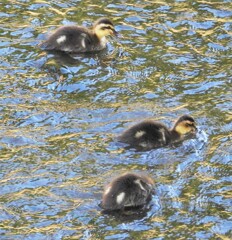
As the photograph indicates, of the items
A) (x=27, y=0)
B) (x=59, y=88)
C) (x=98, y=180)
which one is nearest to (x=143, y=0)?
(x=27, y=0)

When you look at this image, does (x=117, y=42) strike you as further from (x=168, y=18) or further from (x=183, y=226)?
(x=183, y=226)

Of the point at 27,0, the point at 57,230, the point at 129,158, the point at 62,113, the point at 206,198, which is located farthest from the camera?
the point at 27,0

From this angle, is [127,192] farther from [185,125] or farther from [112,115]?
[112,115]

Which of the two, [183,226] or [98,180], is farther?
[98,180]

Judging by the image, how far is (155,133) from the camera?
7.02 m

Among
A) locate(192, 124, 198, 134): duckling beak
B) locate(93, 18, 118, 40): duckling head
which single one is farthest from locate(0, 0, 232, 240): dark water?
locate(93, 18, 118, 40): duckling head

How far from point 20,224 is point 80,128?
147 centimetres

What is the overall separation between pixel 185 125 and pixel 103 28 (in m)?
2.02

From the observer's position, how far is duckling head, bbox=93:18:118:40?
28.7 feet

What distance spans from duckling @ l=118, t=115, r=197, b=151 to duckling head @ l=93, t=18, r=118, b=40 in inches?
73.1

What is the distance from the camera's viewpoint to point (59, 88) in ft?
26.0

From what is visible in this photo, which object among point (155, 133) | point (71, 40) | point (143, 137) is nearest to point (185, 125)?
point (155, 133)

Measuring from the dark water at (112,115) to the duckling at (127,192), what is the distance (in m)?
0.08

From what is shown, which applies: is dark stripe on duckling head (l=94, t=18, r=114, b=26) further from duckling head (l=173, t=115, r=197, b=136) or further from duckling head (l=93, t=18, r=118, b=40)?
duckling head (l=173, t=115, r=197, b=136)
